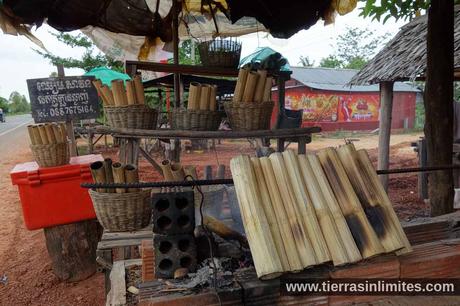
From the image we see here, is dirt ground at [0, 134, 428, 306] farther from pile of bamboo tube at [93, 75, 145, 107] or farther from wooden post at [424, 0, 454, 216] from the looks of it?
wooden post at [424, 0, 454, 216]

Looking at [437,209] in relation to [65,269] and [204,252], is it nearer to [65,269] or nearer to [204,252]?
[204,252]

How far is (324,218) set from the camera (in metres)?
1.60

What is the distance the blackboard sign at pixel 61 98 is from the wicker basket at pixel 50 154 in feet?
6.08

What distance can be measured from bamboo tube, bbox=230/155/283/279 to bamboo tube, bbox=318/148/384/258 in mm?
389

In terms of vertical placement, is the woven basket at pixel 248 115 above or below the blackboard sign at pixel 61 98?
below

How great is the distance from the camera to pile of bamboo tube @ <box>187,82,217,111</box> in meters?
3.03

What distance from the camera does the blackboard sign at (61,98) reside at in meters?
5.17

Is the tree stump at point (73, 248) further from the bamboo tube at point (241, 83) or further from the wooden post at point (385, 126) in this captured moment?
the wooden post at point (385, 126)

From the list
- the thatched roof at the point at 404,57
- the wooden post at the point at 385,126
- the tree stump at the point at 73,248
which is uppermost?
the thatched roof at the point at 404,57

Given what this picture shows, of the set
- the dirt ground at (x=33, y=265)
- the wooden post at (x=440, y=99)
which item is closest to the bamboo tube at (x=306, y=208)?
the wooden post at (x=440, y=99)

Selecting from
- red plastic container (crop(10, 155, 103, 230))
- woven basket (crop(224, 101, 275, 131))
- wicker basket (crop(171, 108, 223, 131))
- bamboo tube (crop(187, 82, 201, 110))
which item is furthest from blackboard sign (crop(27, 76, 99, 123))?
woven basket (crop(224, 101, 275, 131))

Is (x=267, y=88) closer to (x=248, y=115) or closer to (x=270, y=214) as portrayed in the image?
(x=248, y=115)

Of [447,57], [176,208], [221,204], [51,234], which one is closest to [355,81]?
[447,57]

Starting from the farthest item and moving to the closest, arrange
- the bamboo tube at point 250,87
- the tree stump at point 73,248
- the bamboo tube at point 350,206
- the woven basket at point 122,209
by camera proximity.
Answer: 1. the tree stump at point 73,248
2. the bamboo tube at point 250,87
3. the woven basket at point 122,209
4. the bamboo tube at point 350,206
